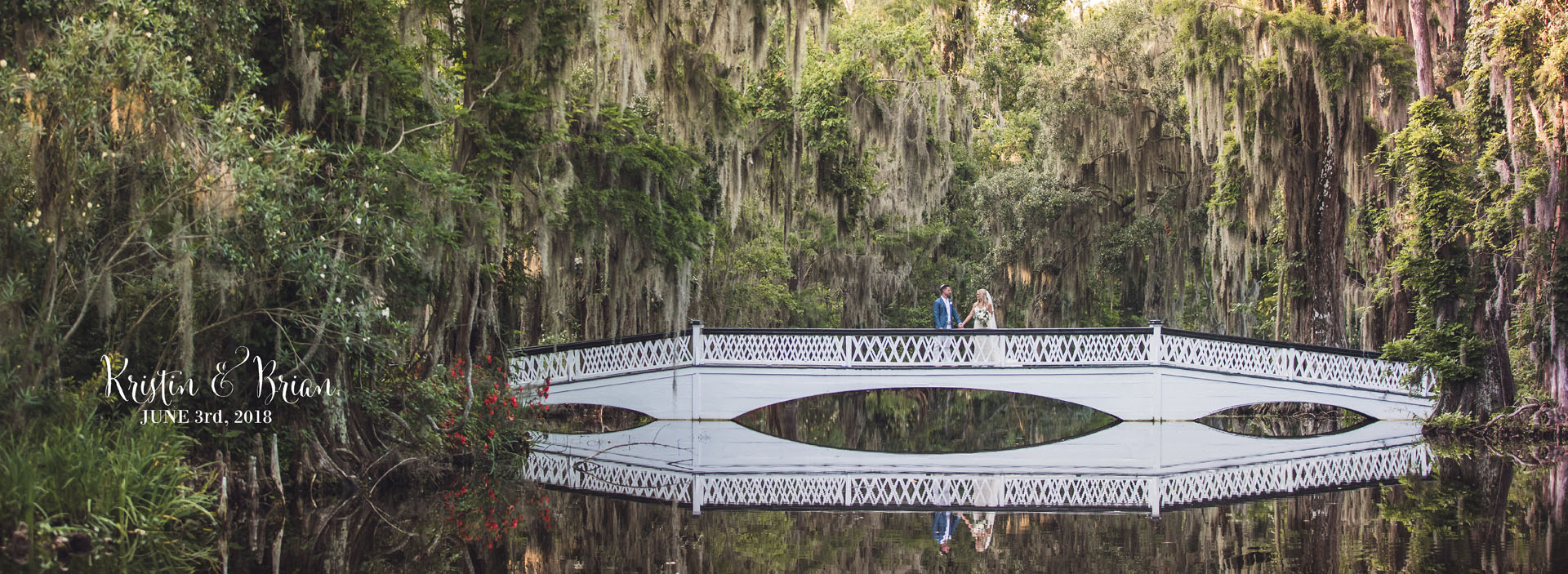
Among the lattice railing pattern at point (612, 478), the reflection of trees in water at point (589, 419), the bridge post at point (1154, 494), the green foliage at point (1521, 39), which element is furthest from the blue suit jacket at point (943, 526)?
the reflection of trees in water at point (589, 419)

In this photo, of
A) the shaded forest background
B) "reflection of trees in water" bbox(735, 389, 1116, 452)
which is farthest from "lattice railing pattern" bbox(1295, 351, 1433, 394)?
"reflection of trees in water" bbox(735, 389, 1116, 452)

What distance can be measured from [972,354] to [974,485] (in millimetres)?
8136

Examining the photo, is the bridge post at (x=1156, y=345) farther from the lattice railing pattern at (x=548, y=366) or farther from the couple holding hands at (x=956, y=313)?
the lattice railing pattern at (x=548, y=366)

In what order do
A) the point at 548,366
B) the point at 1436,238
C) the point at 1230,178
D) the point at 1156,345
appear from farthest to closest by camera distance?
the point at 1230,178
the point at 548,366
the point at 1156,345
the point at 1436,238

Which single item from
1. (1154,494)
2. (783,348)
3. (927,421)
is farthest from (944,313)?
(1154,494)

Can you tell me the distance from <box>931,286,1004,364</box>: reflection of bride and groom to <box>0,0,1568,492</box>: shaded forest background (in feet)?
10.9

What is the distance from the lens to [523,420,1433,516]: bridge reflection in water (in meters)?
10.3

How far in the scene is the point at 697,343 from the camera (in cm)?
1920

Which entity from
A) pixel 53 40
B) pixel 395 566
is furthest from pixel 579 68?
pixel 395 566

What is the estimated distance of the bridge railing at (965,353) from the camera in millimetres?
18625

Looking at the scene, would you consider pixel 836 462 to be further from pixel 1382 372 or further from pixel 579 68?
pixel 1382 372

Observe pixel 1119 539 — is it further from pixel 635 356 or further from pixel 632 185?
pixel 635 356

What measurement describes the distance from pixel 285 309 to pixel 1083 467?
7.23 m

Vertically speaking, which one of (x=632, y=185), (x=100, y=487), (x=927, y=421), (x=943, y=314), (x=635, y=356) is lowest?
(x=927, y=421)
